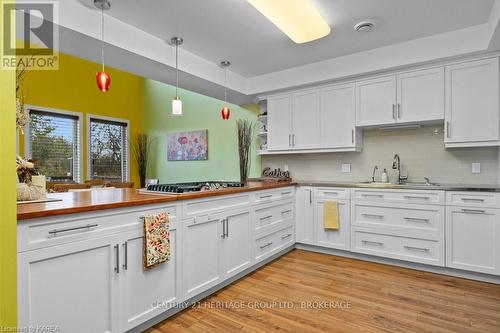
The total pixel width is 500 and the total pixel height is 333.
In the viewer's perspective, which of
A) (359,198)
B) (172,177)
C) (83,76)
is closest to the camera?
(359,198)

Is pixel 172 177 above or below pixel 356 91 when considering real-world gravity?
below

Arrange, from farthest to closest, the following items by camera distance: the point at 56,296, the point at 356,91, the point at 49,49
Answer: the point at 356,91
the point at 49,49
the point at 56,296

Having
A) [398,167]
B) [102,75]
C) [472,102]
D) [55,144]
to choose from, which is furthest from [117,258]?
[55,144]

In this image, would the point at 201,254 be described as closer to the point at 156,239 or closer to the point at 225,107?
the point at 156,239

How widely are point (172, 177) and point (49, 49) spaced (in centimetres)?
348

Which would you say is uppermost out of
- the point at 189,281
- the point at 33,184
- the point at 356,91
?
the point at 356,91

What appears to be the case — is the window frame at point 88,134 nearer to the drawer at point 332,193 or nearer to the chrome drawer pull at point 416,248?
the drawer at point 332,193

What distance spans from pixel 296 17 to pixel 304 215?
2.28 metres

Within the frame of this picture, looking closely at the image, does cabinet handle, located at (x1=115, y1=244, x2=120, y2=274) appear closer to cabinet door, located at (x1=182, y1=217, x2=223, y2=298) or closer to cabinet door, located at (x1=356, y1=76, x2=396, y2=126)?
cabinet door, located at (x1=182, y1=217, x2=223, y2=298)

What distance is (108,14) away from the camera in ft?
7.86

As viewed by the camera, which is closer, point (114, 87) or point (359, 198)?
point (359, 198)

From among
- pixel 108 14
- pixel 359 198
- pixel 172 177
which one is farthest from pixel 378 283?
pixel 172 177

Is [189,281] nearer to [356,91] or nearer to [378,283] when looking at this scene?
[378,283]

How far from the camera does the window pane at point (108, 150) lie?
553 centimetres
